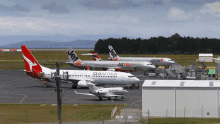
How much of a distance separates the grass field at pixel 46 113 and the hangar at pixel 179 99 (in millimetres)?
6500

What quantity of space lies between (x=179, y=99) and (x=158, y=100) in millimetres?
2961

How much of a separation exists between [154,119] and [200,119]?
6.17 metres

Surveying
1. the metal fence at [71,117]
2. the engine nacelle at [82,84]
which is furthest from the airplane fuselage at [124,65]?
the metal fence at [71,117]

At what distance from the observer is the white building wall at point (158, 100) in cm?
4659

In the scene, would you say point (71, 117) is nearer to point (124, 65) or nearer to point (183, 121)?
point (183, 121)

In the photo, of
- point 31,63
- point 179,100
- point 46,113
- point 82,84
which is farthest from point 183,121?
point 31,63

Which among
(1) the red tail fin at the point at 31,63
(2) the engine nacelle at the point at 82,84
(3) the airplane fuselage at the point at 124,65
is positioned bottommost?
(2) the engine nacelle at the point at 82,84

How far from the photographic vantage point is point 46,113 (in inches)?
1921

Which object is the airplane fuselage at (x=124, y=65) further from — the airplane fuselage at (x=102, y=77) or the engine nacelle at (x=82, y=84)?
the engine nacelle at (x=82, y=84)

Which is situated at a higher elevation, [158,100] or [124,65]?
[124,65]

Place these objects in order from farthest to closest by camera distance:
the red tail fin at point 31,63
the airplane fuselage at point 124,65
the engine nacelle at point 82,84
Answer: the airplane fuselage at point 124,65, the red tail fin at point 31,63, the engine nacelle at point 82,84

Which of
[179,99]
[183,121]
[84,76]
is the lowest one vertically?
[183,121]

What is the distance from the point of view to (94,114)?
4741 centimetres

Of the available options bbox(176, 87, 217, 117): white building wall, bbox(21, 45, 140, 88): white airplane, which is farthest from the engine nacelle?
bbox(176, 87, 217, 117): white building wall
